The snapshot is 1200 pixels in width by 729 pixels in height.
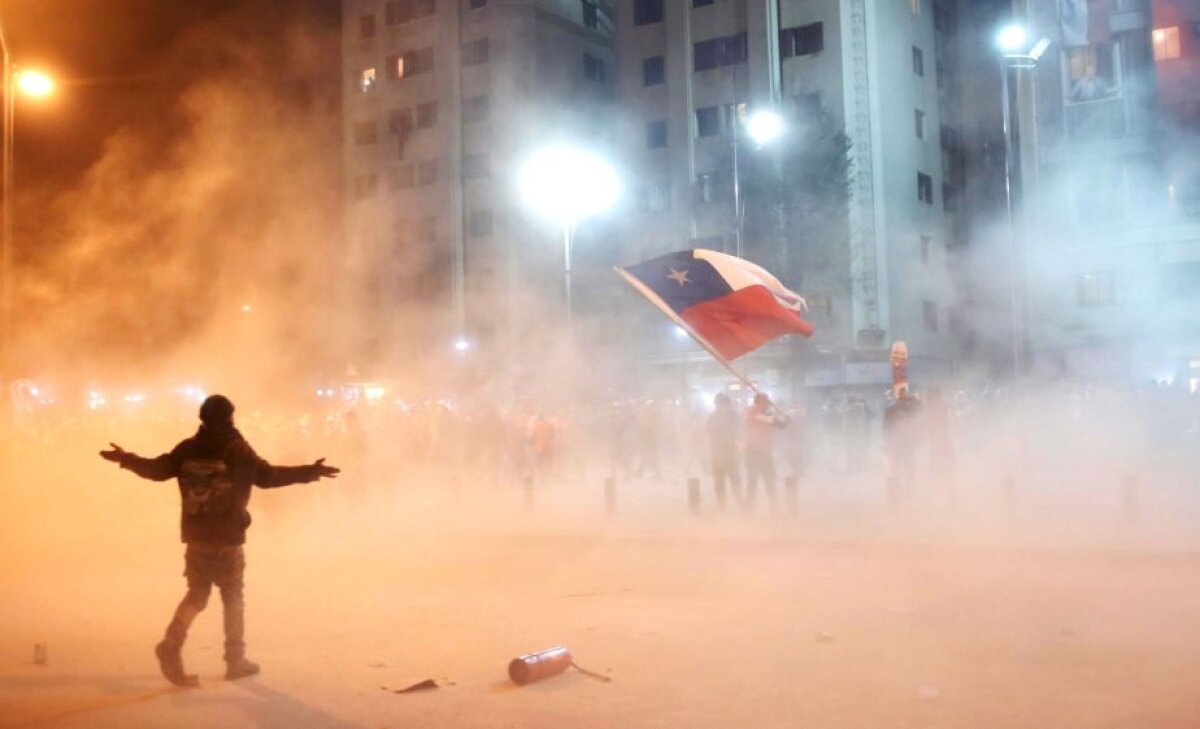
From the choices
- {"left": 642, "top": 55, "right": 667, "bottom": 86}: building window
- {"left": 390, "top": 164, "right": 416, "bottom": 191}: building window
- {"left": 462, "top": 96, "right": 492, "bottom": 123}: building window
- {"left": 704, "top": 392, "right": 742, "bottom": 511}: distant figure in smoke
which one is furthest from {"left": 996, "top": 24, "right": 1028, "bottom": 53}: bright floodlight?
{"left": 390, "top": 164, "right": 416, "bottom": 191}: building window

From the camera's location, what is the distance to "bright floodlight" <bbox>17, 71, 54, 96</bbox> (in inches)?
437

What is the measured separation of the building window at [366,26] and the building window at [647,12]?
11059 mm

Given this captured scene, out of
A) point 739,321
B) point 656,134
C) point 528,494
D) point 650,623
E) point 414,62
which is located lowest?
point 650,623

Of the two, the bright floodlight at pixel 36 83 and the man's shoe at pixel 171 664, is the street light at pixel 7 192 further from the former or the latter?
the man's shoe at pixel 171 664

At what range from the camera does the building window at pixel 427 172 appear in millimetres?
35281

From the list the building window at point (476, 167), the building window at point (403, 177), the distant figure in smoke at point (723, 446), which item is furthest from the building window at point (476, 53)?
the distant figure in smoke at point (723, 446)

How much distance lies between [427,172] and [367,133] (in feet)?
11.1

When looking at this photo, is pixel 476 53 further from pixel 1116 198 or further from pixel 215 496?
pixel 215 496

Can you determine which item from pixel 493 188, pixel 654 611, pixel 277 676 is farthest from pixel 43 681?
pixel 493 188

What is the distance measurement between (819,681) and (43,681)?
3.15 m

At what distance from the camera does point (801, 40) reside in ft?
91.1

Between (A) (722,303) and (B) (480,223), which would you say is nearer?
(A) (722,303)

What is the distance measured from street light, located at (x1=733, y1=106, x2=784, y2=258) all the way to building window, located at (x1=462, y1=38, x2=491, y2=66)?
37.0 feet

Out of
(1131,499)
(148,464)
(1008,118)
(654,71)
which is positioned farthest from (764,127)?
(148,464)
